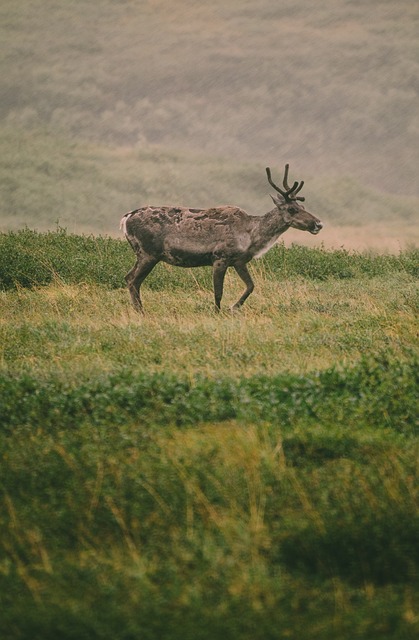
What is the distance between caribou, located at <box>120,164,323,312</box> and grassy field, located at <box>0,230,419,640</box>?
7.23ft

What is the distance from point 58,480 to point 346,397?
3.80m

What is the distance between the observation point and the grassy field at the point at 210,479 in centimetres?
550

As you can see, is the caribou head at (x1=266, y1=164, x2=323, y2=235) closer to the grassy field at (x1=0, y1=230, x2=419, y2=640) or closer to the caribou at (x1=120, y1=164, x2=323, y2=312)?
the caribou at (x1=120, y1=164, x2=323, y2=312)

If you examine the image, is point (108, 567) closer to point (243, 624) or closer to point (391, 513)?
point (243, 624)

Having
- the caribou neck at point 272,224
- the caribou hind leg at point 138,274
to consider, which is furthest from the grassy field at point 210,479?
the caribou neck at point 272,224

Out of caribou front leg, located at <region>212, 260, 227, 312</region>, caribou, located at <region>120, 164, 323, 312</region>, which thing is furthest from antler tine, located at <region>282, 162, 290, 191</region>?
caribou front leg, located at <region>212, 260, 227, 312</region>

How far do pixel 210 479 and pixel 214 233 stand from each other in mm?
9712

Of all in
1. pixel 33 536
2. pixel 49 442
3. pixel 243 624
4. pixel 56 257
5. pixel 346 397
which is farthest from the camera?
pixel 56 257

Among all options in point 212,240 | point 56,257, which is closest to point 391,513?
point 212,240

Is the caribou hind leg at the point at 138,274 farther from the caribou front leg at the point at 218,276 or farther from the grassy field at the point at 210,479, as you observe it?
the grassy field at the point at 210,479

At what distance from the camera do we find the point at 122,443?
8672 mm

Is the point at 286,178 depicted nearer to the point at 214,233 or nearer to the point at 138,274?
the point at 214,233

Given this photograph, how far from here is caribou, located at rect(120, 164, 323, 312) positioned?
55.0 feet

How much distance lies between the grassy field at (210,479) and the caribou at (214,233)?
2.20m
